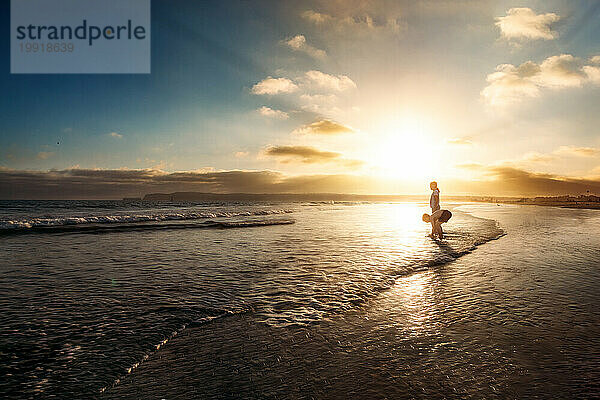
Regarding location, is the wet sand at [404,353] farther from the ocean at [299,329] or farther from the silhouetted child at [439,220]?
the silhouetted child at [439,220]

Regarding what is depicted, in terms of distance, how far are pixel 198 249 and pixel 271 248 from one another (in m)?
2.70

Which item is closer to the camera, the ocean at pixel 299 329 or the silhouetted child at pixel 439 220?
the ocean at pixel 299 329

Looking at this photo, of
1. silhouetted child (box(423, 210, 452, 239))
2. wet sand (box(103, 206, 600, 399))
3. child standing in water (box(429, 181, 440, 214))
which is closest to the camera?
wet sand (box(103, 206, 600, 399))

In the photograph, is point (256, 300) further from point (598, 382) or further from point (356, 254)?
point (356, 254)

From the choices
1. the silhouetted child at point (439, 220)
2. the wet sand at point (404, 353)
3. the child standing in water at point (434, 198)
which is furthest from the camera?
the child standing in water at point (434, 198)

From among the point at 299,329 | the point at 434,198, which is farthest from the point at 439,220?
the point at 299,329

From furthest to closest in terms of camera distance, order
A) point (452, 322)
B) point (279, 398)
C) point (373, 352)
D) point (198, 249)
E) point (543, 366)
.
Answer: point (198, 249), point (452, 322), point (373, 352), point (543, 366), point (279, 398)

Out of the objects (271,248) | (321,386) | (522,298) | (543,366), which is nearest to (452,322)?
(543,366)

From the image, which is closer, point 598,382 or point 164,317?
point 598,382

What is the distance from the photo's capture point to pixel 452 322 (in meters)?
4.63

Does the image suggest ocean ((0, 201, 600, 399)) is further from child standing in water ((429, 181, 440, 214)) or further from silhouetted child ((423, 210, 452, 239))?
child standing in water ((429, 181, 440, 214))

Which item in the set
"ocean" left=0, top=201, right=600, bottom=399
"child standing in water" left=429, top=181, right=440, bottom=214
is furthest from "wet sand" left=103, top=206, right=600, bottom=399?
"child standing in water" left=429, top=181, right=440, bottom=214

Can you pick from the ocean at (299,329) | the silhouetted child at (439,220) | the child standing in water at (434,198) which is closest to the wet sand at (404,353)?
the ocean at (299,329)

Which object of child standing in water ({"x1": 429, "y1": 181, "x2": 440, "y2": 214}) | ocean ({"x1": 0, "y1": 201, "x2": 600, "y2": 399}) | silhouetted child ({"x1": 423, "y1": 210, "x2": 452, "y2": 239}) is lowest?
ocean ({"x1": 0, "y1": 201, "x2": 600, "y2": 399})
